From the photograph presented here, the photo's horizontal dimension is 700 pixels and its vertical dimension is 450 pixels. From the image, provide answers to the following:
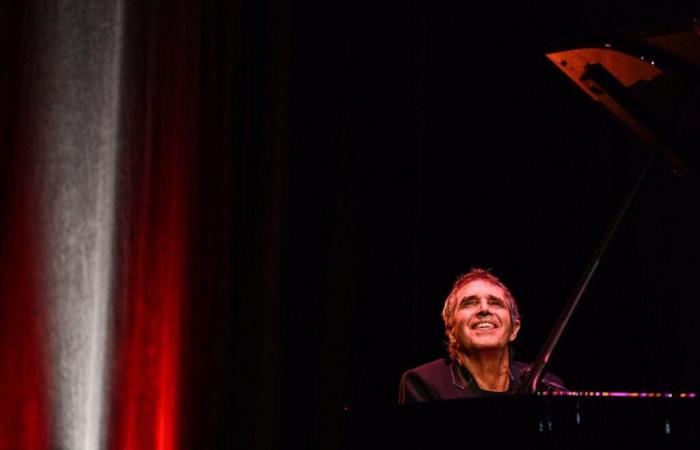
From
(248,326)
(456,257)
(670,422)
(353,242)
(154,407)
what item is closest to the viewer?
(670,422)

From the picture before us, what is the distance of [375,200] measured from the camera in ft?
11.5

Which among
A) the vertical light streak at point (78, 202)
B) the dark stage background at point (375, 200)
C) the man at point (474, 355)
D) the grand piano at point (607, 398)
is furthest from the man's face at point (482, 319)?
the vertical light streak at point (78, 202)

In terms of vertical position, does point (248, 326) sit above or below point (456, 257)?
below

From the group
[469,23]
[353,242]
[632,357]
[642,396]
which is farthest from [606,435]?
[469,23]

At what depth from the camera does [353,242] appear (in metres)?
3.38

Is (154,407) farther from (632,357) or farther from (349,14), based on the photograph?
(632,357)

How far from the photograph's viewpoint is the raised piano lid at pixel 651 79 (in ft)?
6.57

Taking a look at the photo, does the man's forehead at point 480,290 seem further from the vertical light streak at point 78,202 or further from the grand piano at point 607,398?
the vertical light streak at point 78,202

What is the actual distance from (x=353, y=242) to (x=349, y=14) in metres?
0.81

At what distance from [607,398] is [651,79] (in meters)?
0.80

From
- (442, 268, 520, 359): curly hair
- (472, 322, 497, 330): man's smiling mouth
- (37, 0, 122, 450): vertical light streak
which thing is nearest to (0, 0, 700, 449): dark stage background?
(37, 0, 122, 450): vertical light streak

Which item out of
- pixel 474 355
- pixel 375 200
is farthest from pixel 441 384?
pixel 375 200

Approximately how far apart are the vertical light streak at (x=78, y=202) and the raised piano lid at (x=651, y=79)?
1.36 m

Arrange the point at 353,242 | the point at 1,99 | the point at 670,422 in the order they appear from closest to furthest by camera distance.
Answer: the point at 670,422 < the point at 1,99 < the point at 353,242
